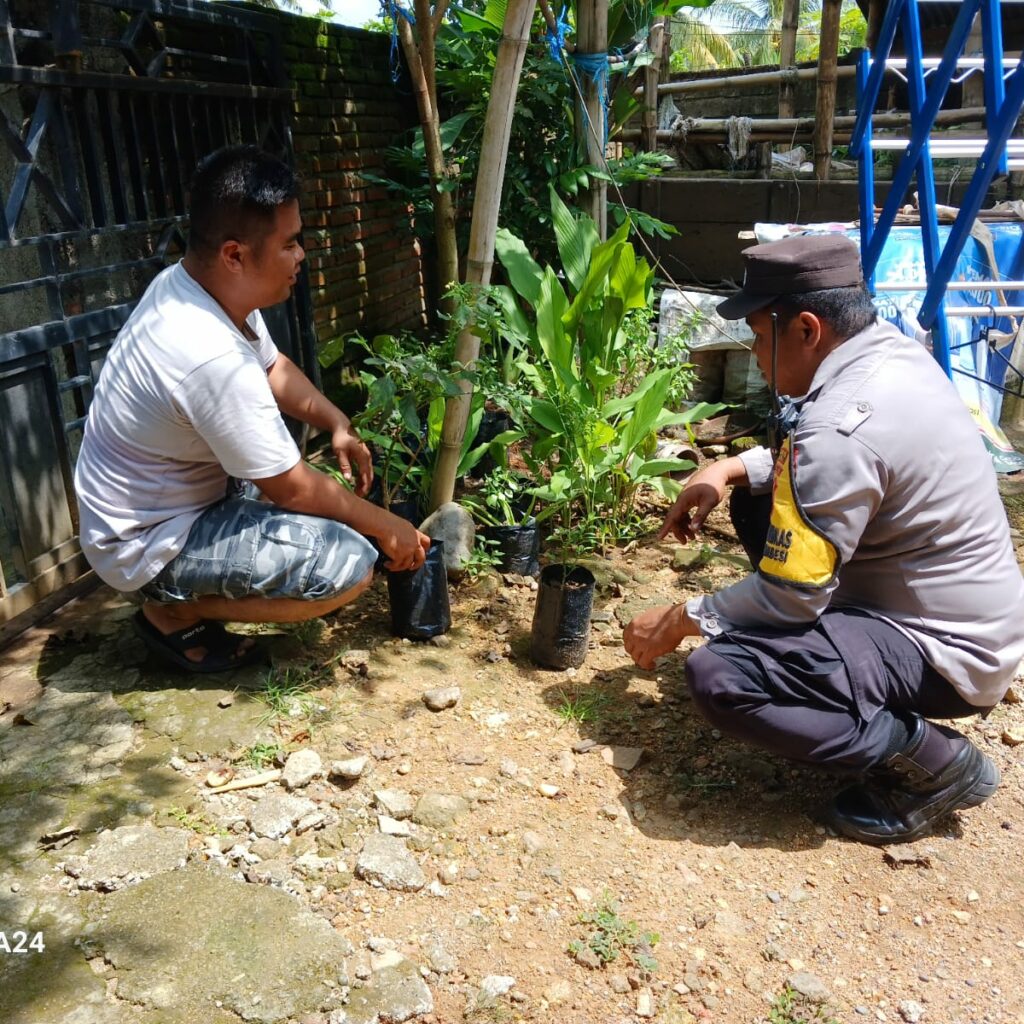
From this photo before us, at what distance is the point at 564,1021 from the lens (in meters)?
2.00

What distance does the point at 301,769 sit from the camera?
2.62m

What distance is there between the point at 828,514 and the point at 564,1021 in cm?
122

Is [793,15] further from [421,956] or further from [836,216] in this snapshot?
[421,956]

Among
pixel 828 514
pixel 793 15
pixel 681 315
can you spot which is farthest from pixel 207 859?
pixel 793 15

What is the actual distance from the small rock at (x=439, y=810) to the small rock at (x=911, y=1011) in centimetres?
108

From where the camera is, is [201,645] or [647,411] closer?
[201,645]

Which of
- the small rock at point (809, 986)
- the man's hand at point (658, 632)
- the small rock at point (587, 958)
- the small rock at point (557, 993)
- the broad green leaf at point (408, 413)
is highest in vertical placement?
the broad green leaf at point (408, 413)

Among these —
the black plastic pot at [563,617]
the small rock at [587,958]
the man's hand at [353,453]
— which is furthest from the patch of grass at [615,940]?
the man's hand at [353,453]

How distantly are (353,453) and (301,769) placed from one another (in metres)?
1.10

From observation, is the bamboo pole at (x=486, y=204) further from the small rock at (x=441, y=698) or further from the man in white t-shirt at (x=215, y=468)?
the small rock at (x=441, y=698)

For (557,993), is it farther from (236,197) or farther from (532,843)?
(236,197)

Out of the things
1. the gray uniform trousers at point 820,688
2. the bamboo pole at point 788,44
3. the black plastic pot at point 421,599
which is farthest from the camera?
the bamboo pole at point 788,44

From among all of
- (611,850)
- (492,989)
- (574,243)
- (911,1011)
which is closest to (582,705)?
(611,850)

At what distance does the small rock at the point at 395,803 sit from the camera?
251cm
